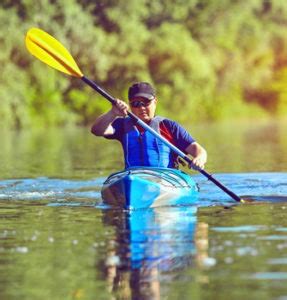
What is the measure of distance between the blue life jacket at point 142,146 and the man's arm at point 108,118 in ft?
0.72

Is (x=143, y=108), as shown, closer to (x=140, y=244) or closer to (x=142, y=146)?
(x=142, y=146)

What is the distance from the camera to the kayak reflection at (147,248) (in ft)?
21.8

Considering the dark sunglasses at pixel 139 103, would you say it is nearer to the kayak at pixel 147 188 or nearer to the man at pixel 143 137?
the man at pixel 143 137

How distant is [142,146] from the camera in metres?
11.2

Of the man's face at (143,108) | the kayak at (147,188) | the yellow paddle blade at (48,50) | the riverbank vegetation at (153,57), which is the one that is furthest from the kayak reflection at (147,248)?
the riverbank vegetation at (153,57)

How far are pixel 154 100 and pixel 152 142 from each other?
389 mm

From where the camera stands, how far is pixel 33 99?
36.1 meters

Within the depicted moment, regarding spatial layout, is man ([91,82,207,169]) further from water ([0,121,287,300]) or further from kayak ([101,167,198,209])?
water ([0,121,287,300])

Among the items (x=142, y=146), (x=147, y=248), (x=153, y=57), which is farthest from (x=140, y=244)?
(x=153, y=57)

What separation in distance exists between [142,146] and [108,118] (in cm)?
49

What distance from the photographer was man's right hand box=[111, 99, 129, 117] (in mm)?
10719

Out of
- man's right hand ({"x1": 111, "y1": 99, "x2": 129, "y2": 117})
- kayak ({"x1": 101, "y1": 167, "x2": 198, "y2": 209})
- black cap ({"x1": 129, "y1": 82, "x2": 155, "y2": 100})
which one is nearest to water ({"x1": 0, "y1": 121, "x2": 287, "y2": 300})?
kayak ({"x1": 101, "y1": 167, "x2": 198, "y2": 209})

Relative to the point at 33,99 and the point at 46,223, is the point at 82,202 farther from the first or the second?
the point at 33,99

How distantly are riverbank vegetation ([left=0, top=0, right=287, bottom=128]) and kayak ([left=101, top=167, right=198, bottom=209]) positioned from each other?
2016 cm
